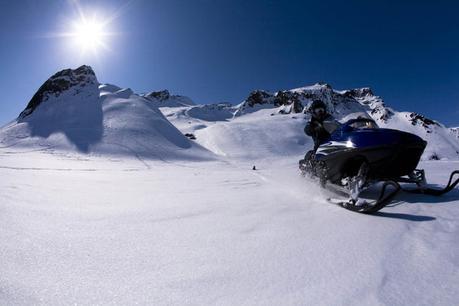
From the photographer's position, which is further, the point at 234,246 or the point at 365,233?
the point at 365,233

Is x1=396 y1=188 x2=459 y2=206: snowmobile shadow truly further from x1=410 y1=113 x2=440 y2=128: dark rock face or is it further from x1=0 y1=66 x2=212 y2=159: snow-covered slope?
x1=410 y1=113 x2=440 y2=128: dark rock face

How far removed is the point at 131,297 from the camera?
1.51m

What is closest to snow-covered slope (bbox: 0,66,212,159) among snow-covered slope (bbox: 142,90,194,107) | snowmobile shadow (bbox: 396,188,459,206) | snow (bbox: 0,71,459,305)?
snow (bbox: 0,71,459,305)

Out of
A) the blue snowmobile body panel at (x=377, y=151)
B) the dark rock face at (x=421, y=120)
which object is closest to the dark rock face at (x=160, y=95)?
the dark rock face at (x=421, y=120)

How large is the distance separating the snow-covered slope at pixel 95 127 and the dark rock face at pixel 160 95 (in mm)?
134452

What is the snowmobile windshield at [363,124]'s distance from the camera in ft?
15.5

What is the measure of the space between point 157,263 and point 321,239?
4.93 ft

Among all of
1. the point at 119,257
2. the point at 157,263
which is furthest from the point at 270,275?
the point at 119,257

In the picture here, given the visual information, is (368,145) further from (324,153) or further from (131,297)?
(131,297)

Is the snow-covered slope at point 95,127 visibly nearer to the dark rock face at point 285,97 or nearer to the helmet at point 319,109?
the helmet at point 319,109

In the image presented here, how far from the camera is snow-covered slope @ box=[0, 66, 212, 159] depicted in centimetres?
2955

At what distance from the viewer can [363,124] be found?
15.7ft

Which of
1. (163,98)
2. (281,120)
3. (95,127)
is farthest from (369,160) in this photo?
(163,98)

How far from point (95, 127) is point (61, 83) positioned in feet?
82.9
